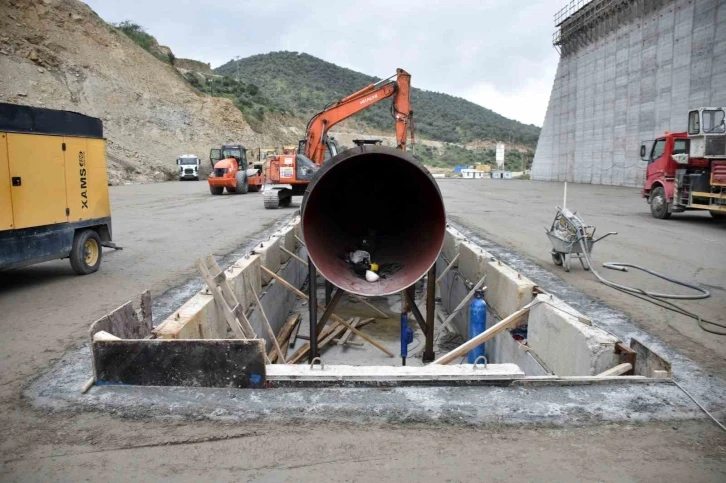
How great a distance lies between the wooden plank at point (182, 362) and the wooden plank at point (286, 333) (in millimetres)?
2756

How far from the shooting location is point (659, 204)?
1566 cm

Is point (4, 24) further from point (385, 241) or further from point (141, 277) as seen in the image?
point (385, 241)

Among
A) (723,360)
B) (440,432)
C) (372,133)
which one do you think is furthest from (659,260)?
(372,133)

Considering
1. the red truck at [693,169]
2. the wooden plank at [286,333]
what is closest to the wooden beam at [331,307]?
the wooden plank at [286,333]

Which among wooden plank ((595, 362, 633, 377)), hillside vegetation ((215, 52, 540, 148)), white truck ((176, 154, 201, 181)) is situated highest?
hillside vegetation ((215, 52, 540, 148))

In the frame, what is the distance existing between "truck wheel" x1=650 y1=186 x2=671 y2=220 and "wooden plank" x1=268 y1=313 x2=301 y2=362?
12369mm

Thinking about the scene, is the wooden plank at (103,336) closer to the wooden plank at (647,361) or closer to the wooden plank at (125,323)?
the wooden plank at (125,323)

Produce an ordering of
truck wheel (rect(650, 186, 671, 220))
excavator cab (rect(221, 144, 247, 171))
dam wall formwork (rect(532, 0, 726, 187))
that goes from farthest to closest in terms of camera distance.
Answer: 1. excavator cab (rect(221, 144, 247, 171))
2. dam wall formwork (rect(532, 0, 726, 187))
3. truck wheel (rect(650, 186, 671, 220))

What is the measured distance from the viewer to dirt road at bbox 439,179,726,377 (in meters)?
5.27

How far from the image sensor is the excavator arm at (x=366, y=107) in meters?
13.1

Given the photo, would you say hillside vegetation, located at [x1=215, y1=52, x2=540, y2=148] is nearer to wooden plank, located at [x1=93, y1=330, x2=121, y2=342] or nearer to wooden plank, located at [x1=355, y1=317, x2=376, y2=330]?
wooden plank, located at [x1=355, y1=317, x2=376, y2=330]

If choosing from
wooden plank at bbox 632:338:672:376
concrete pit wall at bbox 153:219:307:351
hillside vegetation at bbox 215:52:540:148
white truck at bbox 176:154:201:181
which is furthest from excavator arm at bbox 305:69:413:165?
hillside vegetation at bbox 215:52:540:148

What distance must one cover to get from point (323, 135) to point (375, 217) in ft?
36.1

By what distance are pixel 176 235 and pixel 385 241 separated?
7278mm
